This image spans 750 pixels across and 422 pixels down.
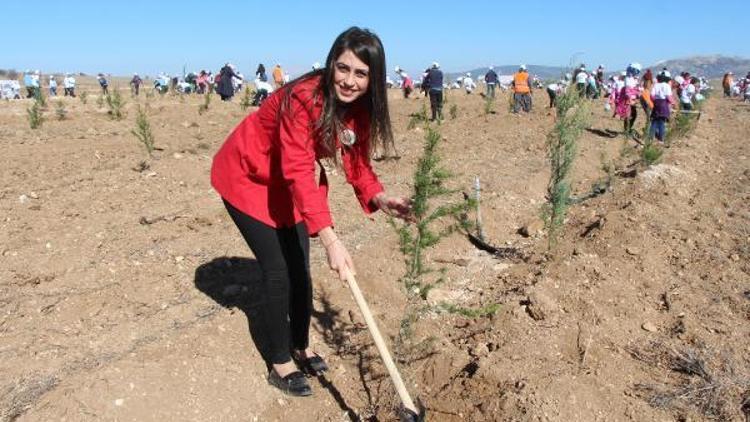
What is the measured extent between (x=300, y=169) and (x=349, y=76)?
1.24 feet

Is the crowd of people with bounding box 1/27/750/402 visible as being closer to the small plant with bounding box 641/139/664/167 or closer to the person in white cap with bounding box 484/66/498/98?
the small plant with bounding box 641/139/664/167

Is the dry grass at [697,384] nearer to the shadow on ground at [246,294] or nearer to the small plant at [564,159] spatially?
the shadow on ground at [246,294]

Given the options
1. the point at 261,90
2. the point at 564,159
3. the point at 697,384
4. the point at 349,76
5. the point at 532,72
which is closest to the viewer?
the point at 349,76

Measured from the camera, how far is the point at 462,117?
13.9 meters

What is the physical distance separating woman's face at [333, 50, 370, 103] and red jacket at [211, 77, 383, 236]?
9 cm

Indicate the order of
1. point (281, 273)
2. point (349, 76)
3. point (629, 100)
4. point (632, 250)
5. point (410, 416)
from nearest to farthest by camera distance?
point (349, 76) < point (410, 416) < point (281, 273) < point (632, 250) < point (629, 100)

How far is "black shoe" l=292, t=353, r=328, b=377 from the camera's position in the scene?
3180 mm

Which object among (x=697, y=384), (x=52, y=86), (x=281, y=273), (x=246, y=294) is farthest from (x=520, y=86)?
(x=52, y=86)

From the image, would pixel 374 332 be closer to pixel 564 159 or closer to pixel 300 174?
pixel 300 174

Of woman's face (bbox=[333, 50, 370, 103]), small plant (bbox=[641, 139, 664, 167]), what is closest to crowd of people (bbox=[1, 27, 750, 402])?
woman's face (bbox=[333, 50, 370, 103])

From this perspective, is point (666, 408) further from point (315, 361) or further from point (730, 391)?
point (315, 361)

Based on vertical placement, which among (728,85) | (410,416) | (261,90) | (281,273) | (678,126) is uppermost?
(281,273)

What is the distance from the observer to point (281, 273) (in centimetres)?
270

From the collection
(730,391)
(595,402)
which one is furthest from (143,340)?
(730,391)
